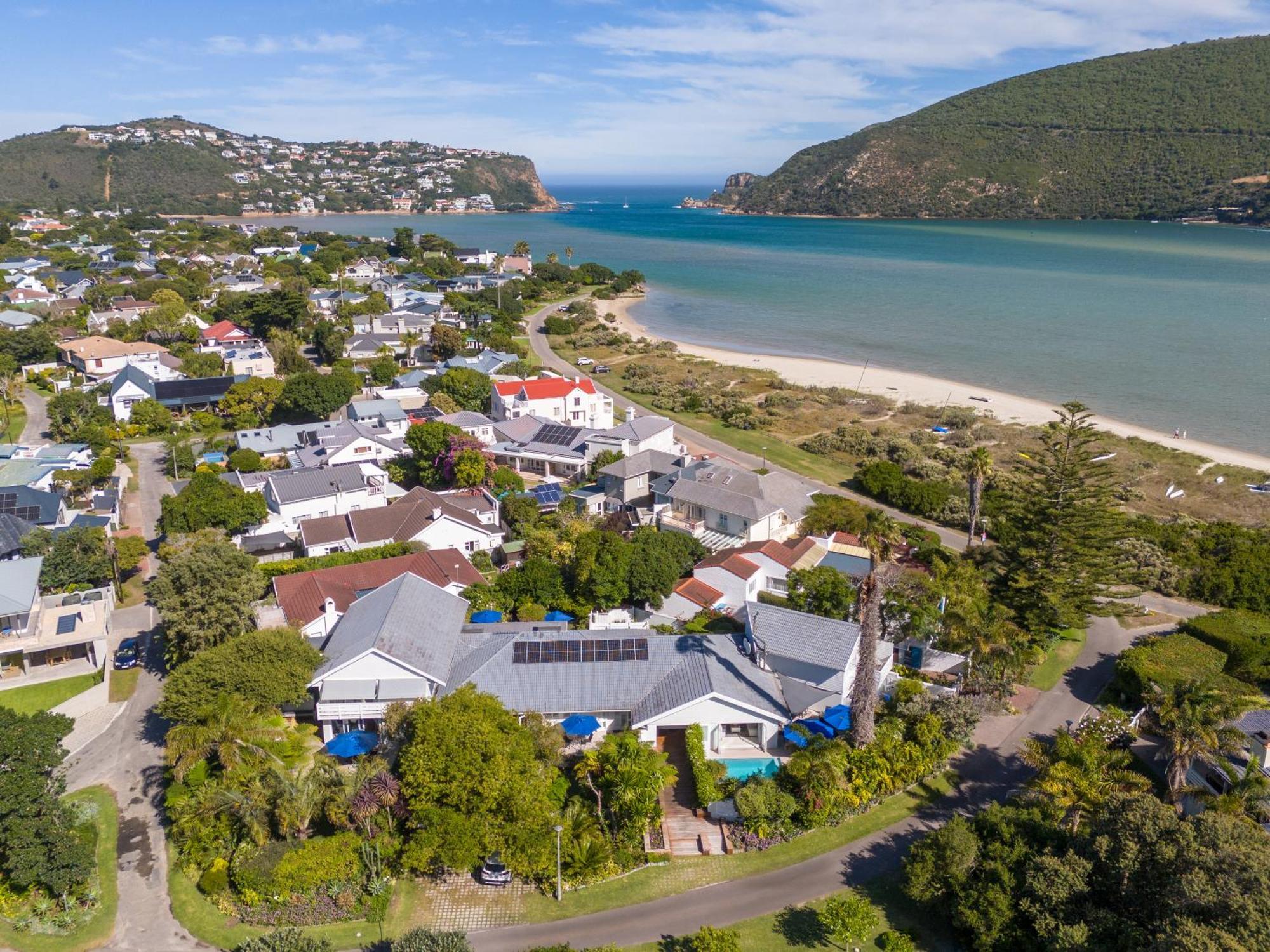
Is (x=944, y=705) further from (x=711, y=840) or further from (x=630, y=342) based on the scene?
(x=630, y=342)

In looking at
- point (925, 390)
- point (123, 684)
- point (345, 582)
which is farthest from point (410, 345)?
point (123, 684)

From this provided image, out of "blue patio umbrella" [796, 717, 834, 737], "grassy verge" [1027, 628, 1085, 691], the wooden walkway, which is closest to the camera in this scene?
the wooden walkway

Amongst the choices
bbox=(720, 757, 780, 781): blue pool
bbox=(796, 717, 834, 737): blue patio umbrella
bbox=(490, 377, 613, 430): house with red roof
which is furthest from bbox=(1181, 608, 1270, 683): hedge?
bbox=(490, 377, 613, 430): house with red roof

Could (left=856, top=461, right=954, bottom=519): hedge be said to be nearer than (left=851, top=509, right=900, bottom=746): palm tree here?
No

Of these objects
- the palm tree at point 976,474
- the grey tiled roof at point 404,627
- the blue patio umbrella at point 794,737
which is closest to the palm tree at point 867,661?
the blue patio umbrella at point 794,737

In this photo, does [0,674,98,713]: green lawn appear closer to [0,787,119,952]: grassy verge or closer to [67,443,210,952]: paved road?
[67,443,210,952]: paved road

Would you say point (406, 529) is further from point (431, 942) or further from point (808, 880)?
point (808, 880)
